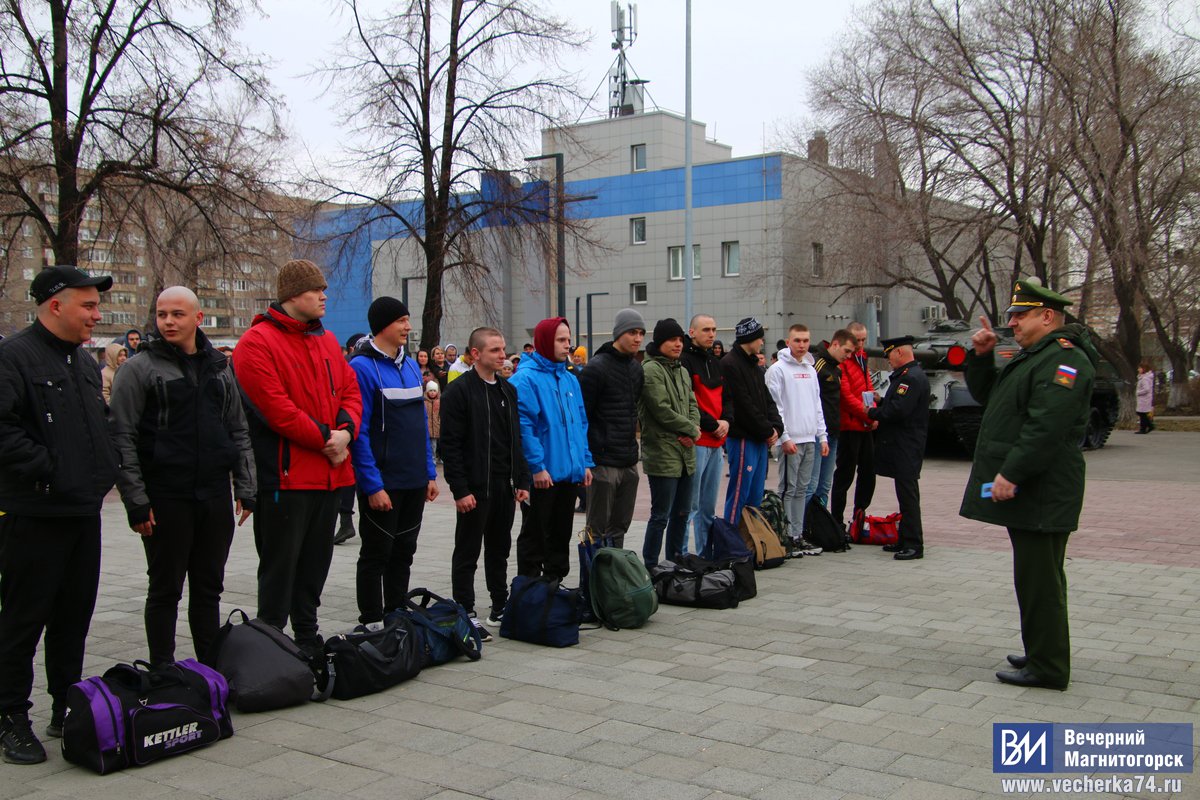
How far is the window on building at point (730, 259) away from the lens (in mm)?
42031

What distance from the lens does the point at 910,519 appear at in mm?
9031

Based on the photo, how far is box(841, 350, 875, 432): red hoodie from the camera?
9.84 m

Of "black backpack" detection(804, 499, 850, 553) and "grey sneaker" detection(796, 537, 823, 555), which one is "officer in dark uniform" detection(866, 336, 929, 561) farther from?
"grey sneaker" detection(796, 537, 823, 555)

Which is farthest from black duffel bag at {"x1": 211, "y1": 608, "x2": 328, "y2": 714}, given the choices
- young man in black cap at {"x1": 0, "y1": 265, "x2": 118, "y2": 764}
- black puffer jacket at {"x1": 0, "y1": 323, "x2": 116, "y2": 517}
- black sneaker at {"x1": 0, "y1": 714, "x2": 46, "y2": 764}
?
black puffer jacket at {"x1": 0, "y1": 323, "x2": 116, "y2": 517}

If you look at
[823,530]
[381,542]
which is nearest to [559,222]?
[823,530]

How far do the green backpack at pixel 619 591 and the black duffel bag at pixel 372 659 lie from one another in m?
1.36

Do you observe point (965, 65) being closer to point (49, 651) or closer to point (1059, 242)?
point (1059, 242)

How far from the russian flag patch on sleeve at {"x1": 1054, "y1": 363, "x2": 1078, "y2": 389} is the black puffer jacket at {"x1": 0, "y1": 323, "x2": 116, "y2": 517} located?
14.6ft

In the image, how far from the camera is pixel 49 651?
4637 millimetres

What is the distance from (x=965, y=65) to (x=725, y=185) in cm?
1559

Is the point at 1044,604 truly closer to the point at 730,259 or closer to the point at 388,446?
the point at 388,446

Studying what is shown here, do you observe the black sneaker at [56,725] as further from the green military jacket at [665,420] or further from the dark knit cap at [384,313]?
the green military jacket at [665,420]

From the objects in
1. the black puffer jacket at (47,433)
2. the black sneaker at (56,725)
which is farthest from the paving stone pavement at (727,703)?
the black puffer jacket at (47,433)

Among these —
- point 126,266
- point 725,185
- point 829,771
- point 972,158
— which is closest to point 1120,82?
point 972,158
